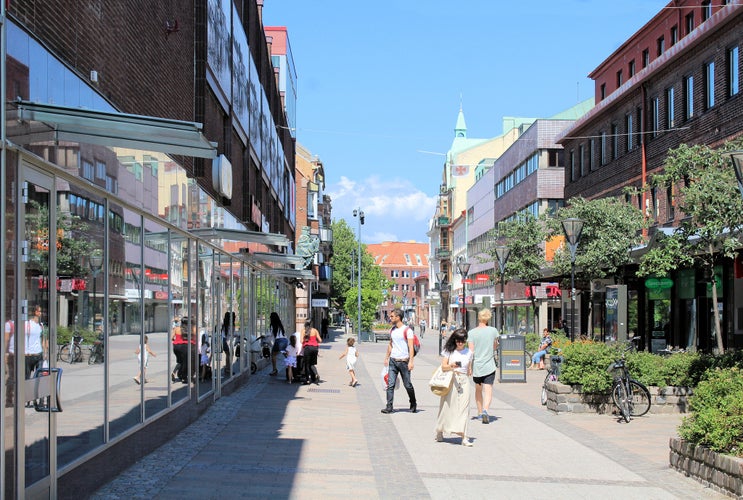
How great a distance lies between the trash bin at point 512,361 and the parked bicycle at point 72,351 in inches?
628

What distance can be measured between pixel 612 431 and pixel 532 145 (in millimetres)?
41802

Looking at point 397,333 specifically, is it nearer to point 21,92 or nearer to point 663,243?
point 663,243

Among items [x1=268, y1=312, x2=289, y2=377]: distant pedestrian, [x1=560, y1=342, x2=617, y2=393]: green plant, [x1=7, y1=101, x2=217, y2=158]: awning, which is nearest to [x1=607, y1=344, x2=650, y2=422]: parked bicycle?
[x1=560, y1=342, x2=617, y2=393]: green plant

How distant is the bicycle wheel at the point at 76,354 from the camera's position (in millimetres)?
7536

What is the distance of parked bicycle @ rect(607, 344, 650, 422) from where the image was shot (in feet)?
47.0

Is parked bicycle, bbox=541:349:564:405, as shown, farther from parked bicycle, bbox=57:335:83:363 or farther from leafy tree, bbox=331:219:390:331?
leafy tree, bbox=331:219:390:331

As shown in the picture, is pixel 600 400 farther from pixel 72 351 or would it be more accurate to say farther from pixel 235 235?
pixel 72 351

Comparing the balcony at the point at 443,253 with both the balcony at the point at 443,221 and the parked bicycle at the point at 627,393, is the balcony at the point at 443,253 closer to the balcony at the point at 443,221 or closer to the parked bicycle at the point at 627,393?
the balcony at the point at 443,221

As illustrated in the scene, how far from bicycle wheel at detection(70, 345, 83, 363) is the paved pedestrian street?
1274mm

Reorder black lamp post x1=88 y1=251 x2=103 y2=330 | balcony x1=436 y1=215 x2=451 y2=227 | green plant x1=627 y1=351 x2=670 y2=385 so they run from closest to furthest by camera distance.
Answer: black lamp post x1=88 y1=251 x2=103 y2=330 → green plant x1=627 y1=351 x2=670 y2=385 → balcony x1=436 y1=215 x2=451 y2=227

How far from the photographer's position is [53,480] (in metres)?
7.00

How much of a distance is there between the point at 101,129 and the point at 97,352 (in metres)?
2.00

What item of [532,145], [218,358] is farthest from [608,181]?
[218,358]

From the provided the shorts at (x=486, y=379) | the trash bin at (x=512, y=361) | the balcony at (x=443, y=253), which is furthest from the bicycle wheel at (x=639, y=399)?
the balcony at (x=443, y=253)
